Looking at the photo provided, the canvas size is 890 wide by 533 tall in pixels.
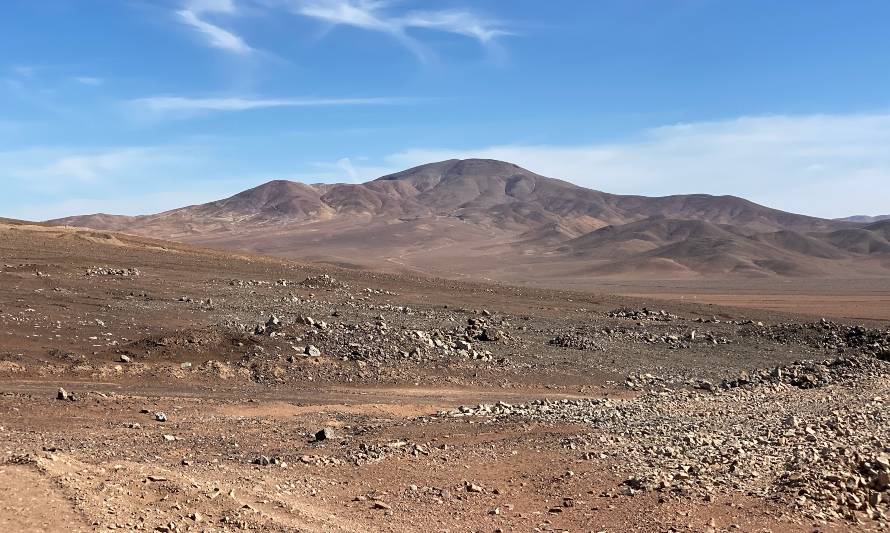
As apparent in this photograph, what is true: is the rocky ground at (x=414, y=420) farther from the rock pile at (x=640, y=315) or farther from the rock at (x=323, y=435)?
the rock pile at (x=640, y=315)

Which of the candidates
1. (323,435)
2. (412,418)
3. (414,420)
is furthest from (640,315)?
(323,435)

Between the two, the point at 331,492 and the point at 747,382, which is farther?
the point at 747,382

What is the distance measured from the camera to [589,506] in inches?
367

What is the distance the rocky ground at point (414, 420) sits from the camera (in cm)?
883

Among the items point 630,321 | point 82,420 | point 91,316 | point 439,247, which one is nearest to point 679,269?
point 439,247

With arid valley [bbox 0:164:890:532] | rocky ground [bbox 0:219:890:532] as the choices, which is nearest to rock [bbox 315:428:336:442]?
arid valley [bbox 0:164:890:532]

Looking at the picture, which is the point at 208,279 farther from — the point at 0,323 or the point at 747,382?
→ the point at 747,382

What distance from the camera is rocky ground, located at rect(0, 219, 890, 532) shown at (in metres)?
8.83

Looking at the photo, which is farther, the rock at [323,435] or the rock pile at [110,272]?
the rock pile at [110,272]

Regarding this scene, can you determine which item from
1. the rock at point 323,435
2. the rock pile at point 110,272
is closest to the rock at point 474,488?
the rock at point 323,435

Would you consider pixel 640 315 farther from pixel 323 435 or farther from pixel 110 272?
pixel 323 435

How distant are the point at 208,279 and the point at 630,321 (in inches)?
743

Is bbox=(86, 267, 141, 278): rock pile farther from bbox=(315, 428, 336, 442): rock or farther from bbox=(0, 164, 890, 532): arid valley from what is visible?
bbox=(315, 428, 336, 442): rock

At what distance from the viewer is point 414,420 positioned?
14.6 meters
